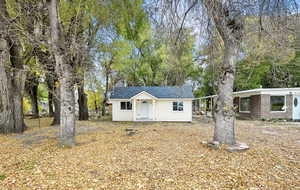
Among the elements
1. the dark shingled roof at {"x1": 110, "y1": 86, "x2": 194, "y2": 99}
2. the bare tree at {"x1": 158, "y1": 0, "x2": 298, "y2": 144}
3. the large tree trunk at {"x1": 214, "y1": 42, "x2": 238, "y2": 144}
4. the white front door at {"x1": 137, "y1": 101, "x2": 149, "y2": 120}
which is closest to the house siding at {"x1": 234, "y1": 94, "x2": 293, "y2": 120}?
the dark shingled roof at {"x1": 110, "y1": 86, "x2": 194, "y2": 99}

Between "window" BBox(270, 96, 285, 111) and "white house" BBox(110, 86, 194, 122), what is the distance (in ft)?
21.8

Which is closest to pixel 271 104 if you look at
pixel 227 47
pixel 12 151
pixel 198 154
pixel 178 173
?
pixel 227 47

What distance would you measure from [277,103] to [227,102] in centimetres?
1201

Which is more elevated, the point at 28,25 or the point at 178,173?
the point at 28,25

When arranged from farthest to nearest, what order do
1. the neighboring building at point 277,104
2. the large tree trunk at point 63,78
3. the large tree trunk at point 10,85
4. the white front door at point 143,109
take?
the white front door at point 143,109 < the neighboring building at point 277,104 < the large tree trunk at point 10,85 < the large tree trunk at point 63,78

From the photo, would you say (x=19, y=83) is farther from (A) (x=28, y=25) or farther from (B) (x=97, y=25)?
(B) (x=97, y=25)

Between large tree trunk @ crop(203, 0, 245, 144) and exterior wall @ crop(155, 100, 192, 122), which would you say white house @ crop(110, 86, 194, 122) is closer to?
exterior wall @ crop(155, 100, 192, 122)

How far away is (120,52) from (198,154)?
10.1 meters

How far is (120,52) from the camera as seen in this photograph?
41.0 ft

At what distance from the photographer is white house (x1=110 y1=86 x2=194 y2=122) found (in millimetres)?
13594

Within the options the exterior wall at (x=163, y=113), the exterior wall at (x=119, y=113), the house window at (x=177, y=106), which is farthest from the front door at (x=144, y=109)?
the house window at (x=177, y=106)

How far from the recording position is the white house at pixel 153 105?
13.6 metres

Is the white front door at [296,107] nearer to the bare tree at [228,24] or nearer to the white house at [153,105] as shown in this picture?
the white house at [153,105]

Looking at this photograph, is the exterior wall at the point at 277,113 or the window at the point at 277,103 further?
the window at the point at 277,103
